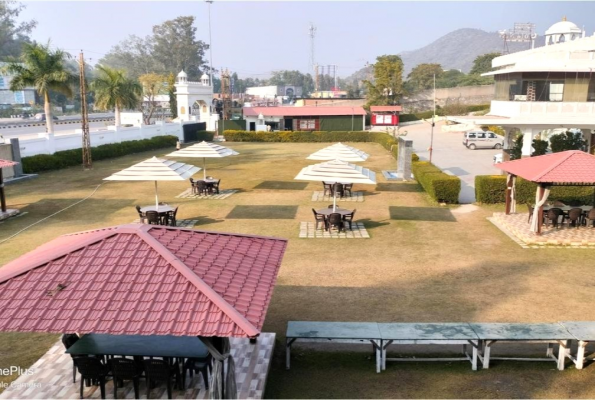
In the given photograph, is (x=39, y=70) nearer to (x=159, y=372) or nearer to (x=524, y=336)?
(x=159, y=372)

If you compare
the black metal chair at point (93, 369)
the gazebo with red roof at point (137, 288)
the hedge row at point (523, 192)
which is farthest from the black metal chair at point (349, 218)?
the black metal chair at point (93, 369)

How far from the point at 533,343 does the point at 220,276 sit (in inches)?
243

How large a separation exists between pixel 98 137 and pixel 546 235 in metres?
30.7

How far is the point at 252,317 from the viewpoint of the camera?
19.0 ft

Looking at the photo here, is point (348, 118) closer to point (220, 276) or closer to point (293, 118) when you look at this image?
point (293, 118)

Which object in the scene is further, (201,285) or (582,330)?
(582,330)

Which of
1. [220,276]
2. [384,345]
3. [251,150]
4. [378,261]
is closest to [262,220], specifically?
[378,261]

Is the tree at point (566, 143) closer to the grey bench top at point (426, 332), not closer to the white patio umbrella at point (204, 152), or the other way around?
the white patio umbrella at point (204, 152)

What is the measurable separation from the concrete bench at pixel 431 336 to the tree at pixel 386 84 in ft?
236

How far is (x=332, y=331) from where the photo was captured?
27.7 ft

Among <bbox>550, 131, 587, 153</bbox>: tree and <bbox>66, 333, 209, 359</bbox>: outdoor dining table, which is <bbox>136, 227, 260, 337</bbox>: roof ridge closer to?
<bbox>66, 333, 209, 359</bbox>: outdoor dining table

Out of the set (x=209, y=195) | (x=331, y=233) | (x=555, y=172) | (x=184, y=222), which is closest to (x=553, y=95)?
(x=555, y=172)

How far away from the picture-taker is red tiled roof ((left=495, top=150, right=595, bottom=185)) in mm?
14336

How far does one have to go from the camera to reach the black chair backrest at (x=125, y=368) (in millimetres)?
7219
